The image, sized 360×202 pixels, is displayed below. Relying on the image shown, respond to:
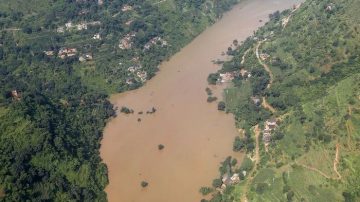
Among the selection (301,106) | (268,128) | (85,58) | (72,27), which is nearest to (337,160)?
(301,106)

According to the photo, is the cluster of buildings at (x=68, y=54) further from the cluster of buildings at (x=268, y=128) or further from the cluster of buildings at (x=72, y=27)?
the cluster of buildings at (x=268, y=128)

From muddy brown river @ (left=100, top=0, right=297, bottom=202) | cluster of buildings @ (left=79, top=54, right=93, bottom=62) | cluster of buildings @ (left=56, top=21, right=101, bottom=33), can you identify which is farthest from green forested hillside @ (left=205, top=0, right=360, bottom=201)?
cluster of buildings @ (left=56, top=21, right=101, bottom=33)

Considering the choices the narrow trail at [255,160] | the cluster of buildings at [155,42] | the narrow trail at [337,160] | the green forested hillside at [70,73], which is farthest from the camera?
the cluster of buildings at [155,42]

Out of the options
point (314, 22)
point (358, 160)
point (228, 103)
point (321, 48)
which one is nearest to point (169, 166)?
point (228, 103)

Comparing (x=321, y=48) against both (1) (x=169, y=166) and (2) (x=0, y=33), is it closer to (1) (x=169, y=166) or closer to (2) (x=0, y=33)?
(1) (x=169, y=166)

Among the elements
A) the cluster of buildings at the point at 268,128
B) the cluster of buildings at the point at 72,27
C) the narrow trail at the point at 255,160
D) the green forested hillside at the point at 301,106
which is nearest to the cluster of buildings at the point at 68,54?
the cluster of buildings at the point at 72,27
